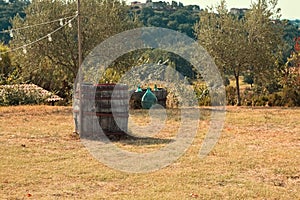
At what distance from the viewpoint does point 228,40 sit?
A: 69.4 feet

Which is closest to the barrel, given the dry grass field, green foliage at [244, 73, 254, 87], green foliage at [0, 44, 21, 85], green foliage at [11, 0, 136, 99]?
the dry grass field

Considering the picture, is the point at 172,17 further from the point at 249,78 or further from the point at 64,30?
the point at 64,30

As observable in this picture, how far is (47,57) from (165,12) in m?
34.4

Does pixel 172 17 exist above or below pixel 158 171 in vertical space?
above

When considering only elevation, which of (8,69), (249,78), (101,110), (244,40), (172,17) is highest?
(172,17)

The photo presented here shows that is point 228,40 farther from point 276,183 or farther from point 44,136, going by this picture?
point 276,183

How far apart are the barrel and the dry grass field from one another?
505mm

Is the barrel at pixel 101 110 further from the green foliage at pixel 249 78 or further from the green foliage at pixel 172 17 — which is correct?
the green foliage at pixel 172 17

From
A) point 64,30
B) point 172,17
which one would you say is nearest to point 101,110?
point 64,30

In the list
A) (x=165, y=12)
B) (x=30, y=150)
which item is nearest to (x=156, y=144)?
(x=30, y=150)

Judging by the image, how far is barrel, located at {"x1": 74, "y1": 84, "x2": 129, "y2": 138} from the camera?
1109cm

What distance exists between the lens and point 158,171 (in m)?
7.79

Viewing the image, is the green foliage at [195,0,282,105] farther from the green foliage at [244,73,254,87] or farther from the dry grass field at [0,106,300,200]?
the dry grass field at [0,106,300,200]

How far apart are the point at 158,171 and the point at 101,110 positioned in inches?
145
